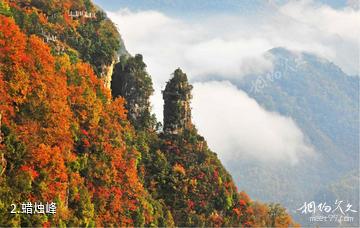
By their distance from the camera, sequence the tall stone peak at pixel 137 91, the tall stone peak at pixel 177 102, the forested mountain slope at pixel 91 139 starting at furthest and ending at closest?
the tall stone peak at pixel 177 102 → the tall stone peak at pixel 137 91 → the forested mountain slope at pixel 91 139

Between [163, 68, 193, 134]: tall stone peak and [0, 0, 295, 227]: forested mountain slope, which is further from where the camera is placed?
[163, 68, 193, 134]: tall stone peak

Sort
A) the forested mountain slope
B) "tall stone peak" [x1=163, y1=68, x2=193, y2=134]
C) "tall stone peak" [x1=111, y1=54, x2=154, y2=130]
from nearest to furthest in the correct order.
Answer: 1. the forested mountain slope
2. "tall stone peak" [x1=111, y1=54, x2=154, y2=130]
3. "tall stone peak" [x1=163, y1=68, x2=193, y2=134]

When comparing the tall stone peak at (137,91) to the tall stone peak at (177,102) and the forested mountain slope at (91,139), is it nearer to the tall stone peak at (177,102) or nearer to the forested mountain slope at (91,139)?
the forested mountain slope at (91,139)

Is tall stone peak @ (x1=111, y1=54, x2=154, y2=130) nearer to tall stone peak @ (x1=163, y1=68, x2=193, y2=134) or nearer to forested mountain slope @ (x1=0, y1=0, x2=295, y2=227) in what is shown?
forested mountain slope @ (x1=0, y1=0, x2=295, y2=227)

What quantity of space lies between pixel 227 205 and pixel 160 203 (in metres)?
9.01

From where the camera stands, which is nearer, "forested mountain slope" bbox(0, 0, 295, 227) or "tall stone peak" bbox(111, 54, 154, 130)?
"forested mountain slope" bbox(0, 0, 295, 227)

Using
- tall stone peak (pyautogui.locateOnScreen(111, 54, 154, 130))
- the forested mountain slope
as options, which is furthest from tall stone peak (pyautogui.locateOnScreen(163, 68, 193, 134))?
tall stone peak (pyautogui.locateOnScreen(111, 54, 154, 130))

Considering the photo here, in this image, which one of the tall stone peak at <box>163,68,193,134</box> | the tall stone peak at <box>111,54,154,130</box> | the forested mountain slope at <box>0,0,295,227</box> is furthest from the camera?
the tall stone peak at <box>163,68,193,134</box>

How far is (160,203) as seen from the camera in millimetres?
66500

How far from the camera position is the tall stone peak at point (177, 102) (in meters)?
75.2

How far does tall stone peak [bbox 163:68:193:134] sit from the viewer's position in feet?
247

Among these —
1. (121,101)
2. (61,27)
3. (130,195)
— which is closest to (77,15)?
(61,27)

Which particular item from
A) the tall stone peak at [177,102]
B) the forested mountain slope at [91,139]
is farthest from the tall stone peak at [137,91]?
the tall stone peak at [177,102]

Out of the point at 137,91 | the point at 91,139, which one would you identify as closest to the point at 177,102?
the point at 137,91
